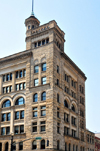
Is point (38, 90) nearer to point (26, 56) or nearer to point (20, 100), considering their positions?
point (20, 100)

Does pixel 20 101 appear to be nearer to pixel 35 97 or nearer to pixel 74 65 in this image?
pixel 35 97

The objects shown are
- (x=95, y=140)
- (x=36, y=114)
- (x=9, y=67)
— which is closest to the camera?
(x=36, y=114)

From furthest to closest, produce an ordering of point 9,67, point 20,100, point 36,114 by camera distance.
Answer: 1. point 9,67
2. point 20,100
3. point 36,114

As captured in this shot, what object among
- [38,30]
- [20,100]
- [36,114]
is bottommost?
[36,114]

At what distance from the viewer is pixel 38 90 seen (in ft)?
194

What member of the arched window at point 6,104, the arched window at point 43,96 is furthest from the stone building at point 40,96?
the arched window at point 43,96

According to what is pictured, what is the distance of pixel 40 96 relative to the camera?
2299 inches

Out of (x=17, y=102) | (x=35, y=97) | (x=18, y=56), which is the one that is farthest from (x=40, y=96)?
(x=18, y=56)

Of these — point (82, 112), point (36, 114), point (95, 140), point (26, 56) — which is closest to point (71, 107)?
point (82, 112)

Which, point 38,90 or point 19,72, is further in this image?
point 19,72

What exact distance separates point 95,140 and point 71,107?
29.4m

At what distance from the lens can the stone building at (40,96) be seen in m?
56.4

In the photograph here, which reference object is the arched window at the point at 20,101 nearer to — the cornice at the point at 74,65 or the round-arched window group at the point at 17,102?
the round-arched window group at the point at 17,102

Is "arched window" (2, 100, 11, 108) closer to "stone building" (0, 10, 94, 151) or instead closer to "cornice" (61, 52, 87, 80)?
"stone building" (0, 10, 94, 151)
